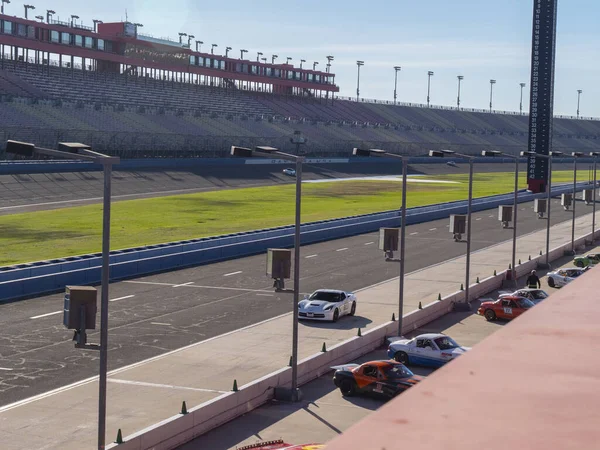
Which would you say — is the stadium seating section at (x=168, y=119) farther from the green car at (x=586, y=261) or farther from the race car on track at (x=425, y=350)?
the race car on track at (x=425, y=350)

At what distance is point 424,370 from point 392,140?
140440mm

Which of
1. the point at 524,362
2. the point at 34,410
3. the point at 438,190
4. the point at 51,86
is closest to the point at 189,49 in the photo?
the point at 51,86

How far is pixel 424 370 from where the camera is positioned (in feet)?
96.1

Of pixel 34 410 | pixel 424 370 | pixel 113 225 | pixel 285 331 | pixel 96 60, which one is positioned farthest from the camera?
pixel 96 60

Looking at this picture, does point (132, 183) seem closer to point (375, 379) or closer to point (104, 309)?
point (375, 379)

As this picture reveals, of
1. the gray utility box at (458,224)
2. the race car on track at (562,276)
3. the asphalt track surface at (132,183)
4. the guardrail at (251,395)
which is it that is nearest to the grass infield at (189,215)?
the asphalt track surface at (132,183)

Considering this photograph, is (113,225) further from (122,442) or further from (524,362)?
(524,362)

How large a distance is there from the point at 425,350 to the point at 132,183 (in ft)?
205

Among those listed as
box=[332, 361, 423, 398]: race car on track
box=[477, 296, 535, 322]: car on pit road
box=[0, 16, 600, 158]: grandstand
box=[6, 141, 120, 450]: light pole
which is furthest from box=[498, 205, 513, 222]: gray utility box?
box=[0, 16, 600, 158]: grandstand

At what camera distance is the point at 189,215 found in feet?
237

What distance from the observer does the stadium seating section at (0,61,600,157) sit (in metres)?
102

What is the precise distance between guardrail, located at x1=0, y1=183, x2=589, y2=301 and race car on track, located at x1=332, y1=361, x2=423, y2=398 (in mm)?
17896

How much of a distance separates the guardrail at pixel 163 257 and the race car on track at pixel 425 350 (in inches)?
660

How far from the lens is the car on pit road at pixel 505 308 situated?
37125mm
